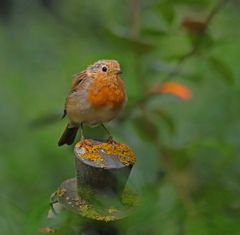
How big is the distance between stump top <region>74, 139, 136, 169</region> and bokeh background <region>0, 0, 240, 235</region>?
0.11 m

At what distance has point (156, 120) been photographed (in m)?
3.48

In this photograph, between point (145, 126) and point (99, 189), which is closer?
point (99, 189)

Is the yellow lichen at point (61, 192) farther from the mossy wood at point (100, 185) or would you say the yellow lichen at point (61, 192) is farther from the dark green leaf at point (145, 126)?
the dark green leaf at point (145, 126)

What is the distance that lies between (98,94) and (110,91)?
0.13 ft

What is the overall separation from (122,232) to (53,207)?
0.15m

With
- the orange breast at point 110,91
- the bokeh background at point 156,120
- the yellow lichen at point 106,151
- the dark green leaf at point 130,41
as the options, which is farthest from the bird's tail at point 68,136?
the dark green leaf at point 130,41

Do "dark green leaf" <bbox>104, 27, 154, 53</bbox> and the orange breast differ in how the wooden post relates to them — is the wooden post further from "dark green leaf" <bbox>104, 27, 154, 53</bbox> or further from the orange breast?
"dark green leaf" <bbox>104, 27, 154, 53</bbox>

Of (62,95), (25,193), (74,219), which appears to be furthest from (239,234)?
(62,95)

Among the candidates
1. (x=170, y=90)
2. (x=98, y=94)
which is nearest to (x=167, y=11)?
(x=170, y=90)

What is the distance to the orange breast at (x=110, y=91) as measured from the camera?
5.97 feet

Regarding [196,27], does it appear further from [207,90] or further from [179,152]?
[207,90]

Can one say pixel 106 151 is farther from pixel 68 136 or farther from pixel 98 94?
pixel 68 136

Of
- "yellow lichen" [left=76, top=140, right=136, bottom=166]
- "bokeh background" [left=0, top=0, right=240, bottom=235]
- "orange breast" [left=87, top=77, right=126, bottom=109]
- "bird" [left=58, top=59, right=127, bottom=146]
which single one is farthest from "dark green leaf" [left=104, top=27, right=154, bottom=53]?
"yellow lichen" [left=76, top=140, right=136, bottom=166]

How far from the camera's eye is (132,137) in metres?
3.27
